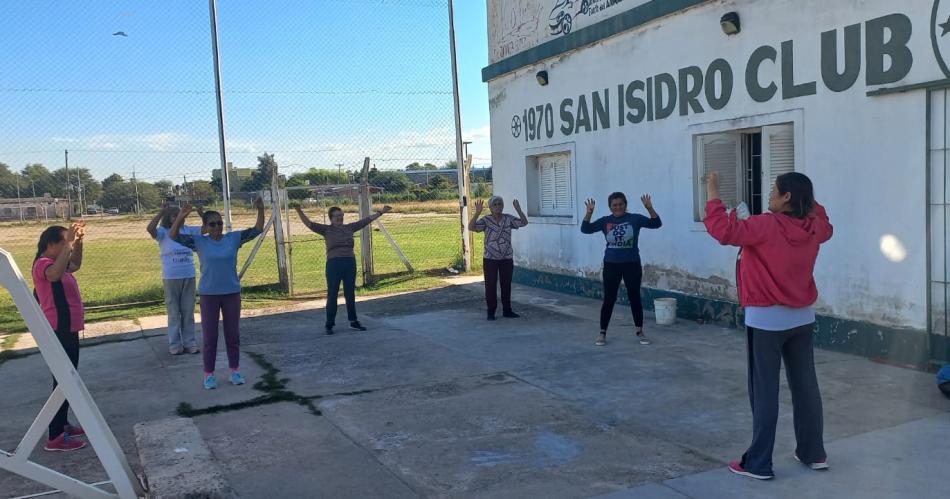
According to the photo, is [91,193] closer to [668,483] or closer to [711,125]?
[711,125]

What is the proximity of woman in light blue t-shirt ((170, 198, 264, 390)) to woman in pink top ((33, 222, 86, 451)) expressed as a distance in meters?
1.29

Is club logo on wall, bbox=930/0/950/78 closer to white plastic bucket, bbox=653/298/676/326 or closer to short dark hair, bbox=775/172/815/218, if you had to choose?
short dark hair, bbox=775/172/815/218

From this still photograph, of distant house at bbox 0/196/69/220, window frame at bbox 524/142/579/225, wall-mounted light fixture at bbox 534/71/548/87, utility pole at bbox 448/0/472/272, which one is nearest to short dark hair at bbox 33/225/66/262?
window frame at bbox 524/142/579/225

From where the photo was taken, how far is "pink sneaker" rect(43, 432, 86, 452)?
567 cm

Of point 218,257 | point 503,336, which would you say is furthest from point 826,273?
point 218,257

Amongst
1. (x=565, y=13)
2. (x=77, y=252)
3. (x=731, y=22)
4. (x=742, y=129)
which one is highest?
(x=565, y=13)

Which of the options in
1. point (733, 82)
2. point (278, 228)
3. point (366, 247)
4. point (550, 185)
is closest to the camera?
point (733, 82)

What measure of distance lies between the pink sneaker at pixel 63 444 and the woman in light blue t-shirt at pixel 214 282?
4.86ft

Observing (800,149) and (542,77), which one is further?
(542,77)

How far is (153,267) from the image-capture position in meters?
20.2

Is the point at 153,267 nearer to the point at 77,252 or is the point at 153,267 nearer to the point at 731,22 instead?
the point at 77,252

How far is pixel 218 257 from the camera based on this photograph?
23.0 ft

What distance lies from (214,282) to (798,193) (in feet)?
16.6

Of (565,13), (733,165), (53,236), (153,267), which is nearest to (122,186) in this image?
(153,267)
